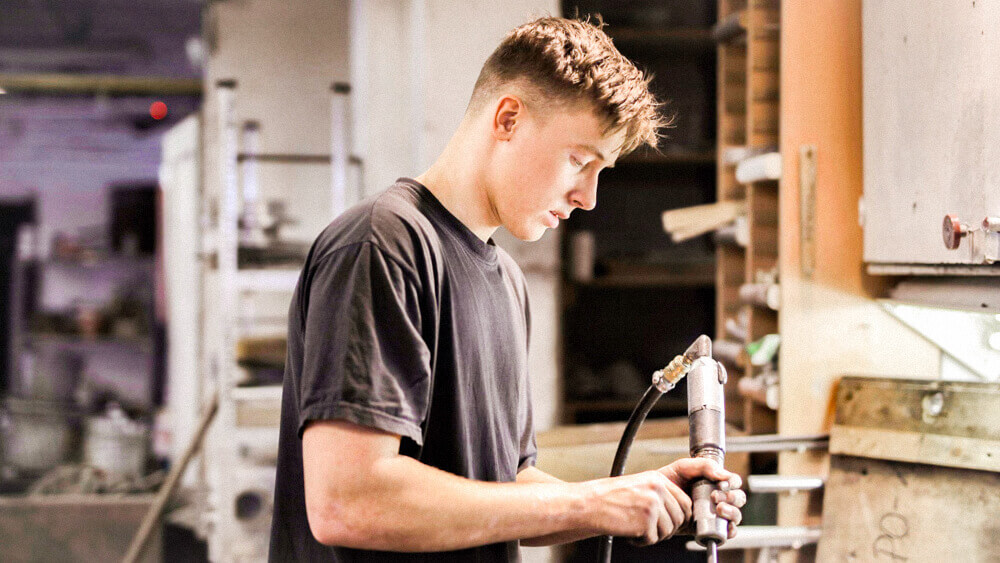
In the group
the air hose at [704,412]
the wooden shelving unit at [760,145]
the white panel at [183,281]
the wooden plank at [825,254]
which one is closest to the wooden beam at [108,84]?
the white panel at [183,281]

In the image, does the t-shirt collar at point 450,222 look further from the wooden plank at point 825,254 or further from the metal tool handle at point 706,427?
the wooden plank at point 825,254

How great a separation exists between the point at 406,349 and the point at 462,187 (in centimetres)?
28

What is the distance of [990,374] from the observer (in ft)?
5.96

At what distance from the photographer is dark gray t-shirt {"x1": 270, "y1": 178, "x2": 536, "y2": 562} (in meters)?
0.82

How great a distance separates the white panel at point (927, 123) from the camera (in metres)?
1.45

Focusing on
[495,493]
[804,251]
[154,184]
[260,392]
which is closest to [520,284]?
[495,493]

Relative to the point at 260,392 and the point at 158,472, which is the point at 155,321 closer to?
the point at 158,472

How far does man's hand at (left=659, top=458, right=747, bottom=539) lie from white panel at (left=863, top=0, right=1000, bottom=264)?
804mm

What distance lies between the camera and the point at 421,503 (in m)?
0.84

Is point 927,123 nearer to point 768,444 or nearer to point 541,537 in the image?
point 768,444

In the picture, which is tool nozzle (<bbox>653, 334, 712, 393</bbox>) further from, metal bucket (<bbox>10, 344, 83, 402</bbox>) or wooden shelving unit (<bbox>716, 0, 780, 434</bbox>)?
metal bucket (<bbox>10, 344, 83, 402</bbox>)

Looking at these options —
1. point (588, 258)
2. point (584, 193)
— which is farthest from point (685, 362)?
point (588, 258)

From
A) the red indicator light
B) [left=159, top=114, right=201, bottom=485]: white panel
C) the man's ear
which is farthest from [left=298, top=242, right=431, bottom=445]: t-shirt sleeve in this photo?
the red indicator light

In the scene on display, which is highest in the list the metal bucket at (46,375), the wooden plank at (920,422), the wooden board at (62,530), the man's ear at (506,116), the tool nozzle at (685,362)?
the man's ear at (506,116)
